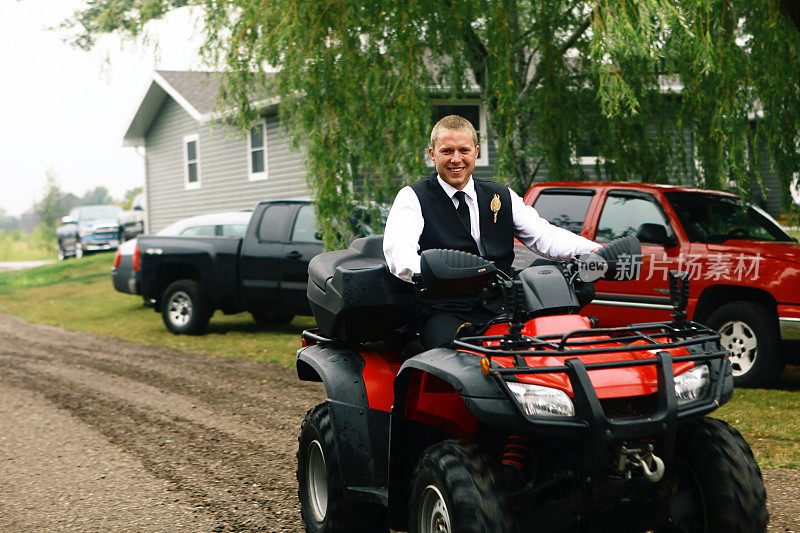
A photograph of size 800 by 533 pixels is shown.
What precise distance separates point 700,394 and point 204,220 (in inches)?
490

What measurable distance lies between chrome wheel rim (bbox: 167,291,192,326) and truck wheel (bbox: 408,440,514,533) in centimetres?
1098

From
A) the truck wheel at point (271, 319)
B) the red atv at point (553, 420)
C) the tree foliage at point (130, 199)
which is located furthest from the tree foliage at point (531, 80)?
the tree foliage at point (130, 199)

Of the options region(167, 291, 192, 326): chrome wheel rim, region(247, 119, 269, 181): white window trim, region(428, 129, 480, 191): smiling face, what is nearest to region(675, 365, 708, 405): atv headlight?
region(428, 129, 480, 191): smiling face

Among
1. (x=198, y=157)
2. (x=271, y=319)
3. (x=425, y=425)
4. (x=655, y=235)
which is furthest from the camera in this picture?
(x=198, y=157)

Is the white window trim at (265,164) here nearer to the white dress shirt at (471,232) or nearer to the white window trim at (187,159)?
the white window trim at (187,159)

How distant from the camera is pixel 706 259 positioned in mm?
8672

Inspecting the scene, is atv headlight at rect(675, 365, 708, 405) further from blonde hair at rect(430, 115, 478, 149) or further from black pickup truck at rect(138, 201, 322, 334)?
black pickup truck at rect(138, 201, 322, 334)

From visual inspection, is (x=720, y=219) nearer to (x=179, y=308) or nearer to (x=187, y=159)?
(x=179, y=308)

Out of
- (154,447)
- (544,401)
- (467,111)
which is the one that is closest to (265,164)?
(467,111)

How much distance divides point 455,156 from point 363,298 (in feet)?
2.42

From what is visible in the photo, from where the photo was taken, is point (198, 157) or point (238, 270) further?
point (198, 157)

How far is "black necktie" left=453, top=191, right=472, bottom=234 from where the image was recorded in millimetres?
3969

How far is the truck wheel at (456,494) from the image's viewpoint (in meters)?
2.98

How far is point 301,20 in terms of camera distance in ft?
32.5
